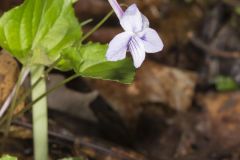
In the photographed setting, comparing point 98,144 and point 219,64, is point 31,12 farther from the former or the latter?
point 219,64

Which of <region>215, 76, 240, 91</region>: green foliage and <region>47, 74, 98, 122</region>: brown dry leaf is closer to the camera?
<region>47, 74, 98, 122</region>: brown dry leaf

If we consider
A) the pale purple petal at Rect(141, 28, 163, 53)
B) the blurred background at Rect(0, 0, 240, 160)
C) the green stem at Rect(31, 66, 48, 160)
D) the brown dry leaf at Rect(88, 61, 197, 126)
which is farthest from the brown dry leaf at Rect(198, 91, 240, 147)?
the pale purple petal at Rect(141, 28, 163, 53)

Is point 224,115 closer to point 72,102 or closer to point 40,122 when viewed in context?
point 72,102

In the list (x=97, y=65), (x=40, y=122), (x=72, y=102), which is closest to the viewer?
(x=97, y=65)

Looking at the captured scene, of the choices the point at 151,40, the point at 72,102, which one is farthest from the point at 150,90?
the point at 151,40

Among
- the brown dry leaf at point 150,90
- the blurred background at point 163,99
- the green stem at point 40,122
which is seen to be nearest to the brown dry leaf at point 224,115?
the blurred background at point 163,99

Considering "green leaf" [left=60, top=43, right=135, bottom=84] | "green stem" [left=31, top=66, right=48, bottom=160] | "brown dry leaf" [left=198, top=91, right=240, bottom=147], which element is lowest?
"brown dry leaf" [left=198, top=91, right=240, bottom=147]

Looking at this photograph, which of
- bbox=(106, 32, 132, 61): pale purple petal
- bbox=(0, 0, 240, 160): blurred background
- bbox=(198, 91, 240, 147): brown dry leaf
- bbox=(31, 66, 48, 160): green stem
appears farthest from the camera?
bbox=(198, 91, 240, 147): brown dry leaf

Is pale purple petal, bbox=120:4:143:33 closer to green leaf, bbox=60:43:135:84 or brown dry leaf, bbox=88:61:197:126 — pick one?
green leaf, bbox=60:43:135:84
